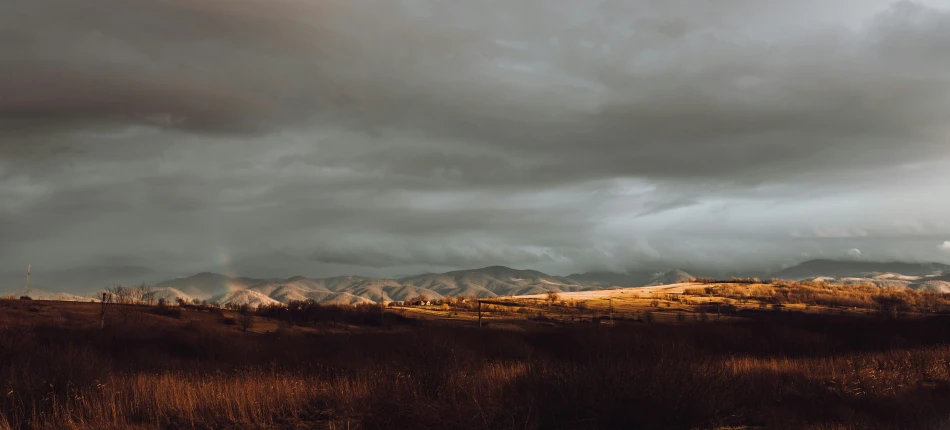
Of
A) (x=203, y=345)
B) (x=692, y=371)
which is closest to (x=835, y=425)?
(x=692, y=371)

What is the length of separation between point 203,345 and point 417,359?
20.2 meters

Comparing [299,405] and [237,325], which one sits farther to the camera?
[237,325]

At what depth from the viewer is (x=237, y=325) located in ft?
199

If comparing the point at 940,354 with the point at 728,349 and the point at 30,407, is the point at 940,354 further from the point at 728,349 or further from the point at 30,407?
the point at 30,407

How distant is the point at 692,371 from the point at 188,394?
13.5m

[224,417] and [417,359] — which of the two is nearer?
[224,417]

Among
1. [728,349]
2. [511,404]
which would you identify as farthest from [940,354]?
[511,404]

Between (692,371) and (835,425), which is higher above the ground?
(692,371)

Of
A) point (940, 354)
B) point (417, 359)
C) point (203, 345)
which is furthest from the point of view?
point (203, 345)

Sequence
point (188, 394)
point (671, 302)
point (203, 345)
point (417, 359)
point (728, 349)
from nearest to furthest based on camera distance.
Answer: point (188, 394), point (417, 359), point (203, 345), point (728, 349), point (671, 302)

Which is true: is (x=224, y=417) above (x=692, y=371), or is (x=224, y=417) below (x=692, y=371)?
below

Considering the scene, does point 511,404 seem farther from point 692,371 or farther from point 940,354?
point 940,354

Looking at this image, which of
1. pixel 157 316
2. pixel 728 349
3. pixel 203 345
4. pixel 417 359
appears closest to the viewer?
pixel 417 359

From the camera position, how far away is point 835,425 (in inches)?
612
